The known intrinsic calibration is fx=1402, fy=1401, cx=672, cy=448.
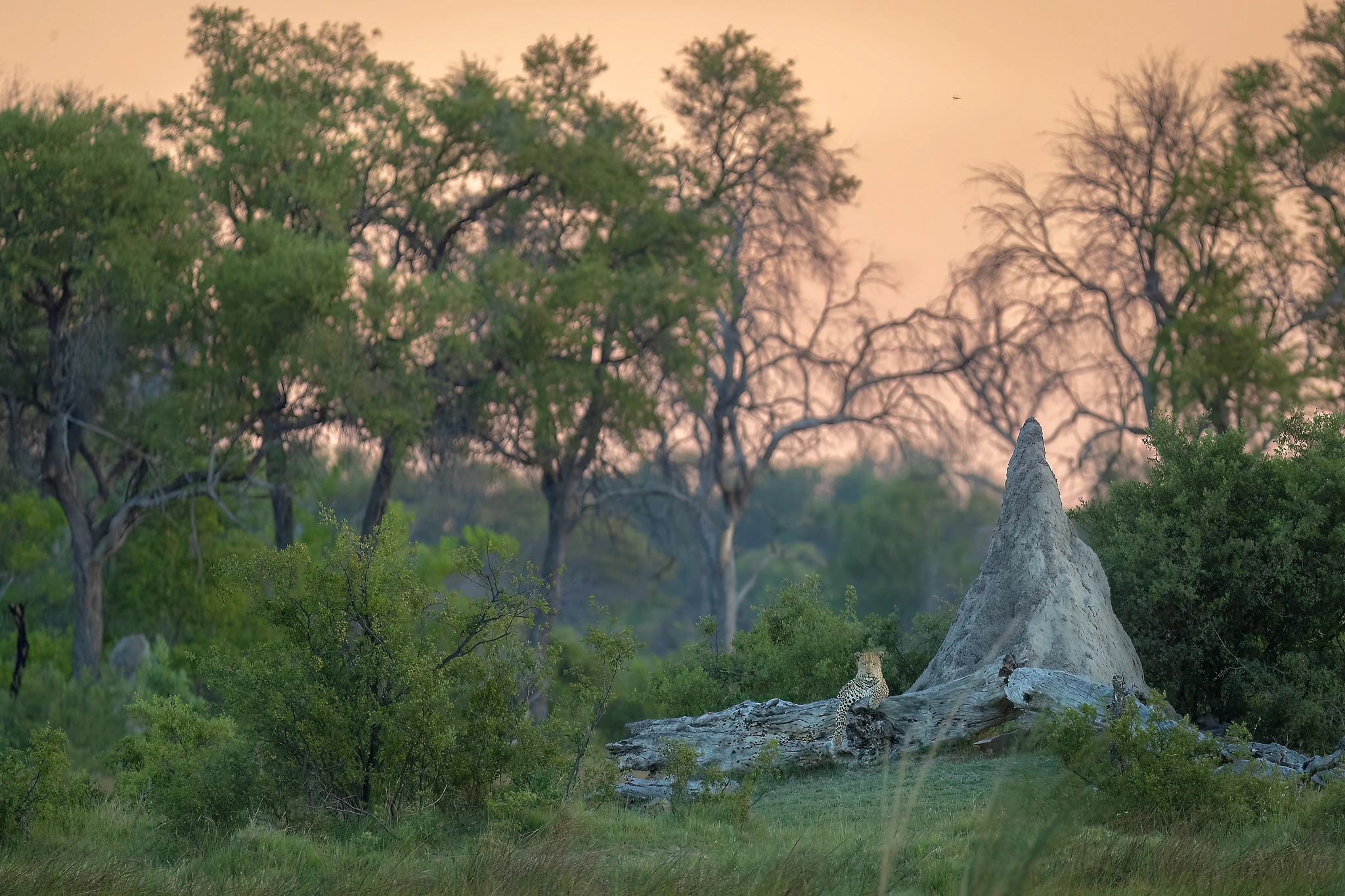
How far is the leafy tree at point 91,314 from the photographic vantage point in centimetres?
2353

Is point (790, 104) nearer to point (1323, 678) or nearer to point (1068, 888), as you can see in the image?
point (1323, 678)

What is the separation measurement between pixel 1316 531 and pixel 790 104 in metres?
20.8

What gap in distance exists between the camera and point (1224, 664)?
48.9 feet

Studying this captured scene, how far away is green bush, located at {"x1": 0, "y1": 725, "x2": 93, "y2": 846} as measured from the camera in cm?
1024

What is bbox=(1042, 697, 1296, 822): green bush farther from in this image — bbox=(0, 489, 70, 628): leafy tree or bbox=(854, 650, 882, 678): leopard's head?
bbox=(0, 489, 70, 628): leafy tree

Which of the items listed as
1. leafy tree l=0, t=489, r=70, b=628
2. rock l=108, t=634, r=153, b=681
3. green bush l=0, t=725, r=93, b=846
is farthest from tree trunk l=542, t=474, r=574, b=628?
green bush l=0, t=725, r=93, b=846

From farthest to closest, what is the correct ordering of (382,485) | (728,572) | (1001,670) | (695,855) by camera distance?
1. (728,572)
2. (382,485)
3. (1001,670)
4. (695,855)

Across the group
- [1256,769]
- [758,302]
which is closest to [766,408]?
[758,302]

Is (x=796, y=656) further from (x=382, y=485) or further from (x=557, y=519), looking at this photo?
(x=557, y=519)

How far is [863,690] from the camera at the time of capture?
41.6 ft

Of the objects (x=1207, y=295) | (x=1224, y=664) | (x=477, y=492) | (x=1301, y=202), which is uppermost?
(x=1301, y=202)

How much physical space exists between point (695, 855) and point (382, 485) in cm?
1941

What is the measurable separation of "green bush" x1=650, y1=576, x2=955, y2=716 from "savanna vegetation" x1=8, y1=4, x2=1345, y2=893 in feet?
0.23

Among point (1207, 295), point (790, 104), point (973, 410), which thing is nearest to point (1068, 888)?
point (1207, 295)
